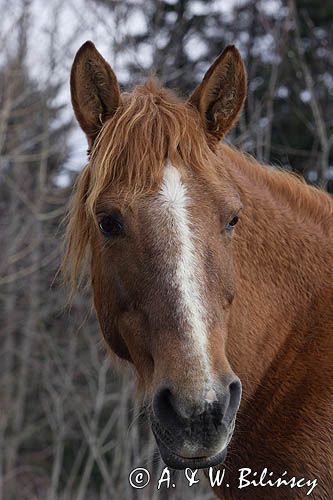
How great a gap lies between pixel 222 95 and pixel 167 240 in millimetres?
957

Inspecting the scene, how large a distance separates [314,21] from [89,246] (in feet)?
39.8

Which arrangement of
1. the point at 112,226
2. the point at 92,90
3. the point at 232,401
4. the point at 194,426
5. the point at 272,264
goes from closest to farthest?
the point at 194,426 → the point at 232,401 → the point at 112,226 → the point at 92,90 → the point at 272,264

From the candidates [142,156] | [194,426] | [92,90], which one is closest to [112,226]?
[142,156]

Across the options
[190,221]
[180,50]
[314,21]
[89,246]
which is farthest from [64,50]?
[190,221]

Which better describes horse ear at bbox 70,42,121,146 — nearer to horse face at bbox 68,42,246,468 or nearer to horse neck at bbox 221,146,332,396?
horse face at bbox 68,42,246,468

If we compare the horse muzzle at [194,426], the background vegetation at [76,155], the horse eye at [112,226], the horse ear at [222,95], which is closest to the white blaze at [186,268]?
the horse muzzle at [194,426]

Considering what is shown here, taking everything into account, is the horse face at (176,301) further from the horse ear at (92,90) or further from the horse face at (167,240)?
the horse ear at (92,90)

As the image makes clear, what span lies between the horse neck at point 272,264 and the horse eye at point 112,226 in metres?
0.68

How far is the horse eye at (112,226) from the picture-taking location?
3150 mm

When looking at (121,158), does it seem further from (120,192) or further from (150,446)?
(150,446)

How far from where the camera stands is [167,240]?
296cm

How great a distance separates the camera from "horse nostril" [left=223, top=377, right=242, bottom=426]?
8.87 feet

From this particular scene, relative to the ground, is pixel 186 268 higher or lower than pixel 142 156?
lower

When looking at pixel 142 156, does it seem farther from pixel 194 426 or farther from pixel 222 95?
pixel 194 426
